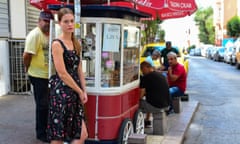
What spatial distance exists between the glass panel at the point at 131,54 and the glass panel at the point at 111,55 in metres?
0.22

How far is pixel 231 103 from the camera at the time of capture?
36.1ft

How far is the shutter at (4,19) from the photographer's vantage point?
9.77 metres

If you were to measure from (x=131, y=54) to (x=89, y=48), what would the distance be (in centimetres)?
86

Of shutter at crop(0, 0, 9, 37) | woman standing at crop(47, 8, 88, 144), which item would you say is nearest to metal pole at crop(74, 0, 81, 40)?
woman standing at crop(47, 8, 88, 144)

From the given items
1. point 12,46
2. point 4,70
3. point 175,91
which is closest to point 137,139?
point 175,91

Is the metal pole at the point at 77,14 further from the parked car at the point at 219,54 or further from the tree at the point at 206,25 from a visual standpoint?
the tree at the point at 206,25

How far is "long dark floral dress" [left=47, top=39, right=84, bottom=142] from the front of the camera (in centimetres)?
398

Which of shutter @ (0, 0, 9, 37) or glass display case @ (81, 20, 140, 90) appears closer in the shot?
glass display case @ (81, 20, 140, 90)

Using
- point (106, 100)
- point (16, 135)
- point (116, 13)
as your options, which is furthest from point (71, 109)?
point (16, 135)

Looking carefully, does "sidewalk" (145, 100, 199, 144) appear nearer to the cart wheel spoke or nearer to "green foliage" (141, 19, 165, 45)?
the cart wheel spoke

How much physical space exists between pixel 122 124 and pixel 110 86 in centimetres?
56

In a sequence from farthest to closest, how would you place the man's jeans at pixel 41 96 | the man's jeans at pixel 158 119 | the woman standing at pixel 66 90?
the man's jeans at pixel 158 119, the man's jeans at pixel 41 96, the woman standing at pixel 66 90

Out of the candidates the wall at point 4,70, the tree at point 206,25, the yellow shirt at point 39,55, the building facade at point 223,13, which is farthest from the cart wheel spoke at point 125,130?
the tree at point 206,25

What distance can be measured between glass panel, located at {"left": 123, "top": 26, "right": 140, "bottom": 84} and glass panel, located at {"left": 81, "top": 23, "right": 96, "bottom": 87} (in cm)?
47
